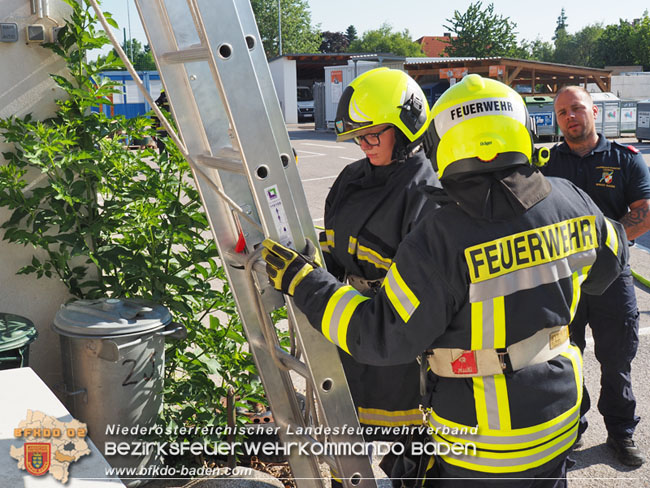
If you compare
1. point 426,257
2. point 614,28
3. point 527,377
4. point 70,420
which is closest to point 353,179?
point 426,257

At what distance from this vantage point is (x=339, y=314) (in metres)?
2.00

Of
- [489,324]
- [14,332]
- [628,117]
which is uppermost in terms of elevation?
[489,324]

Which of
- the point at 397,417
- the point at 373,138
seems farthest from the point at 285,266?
A: the point at 397,417

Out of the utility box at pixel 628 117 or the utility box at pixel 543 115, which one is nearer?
the utility box at pixel 543 115

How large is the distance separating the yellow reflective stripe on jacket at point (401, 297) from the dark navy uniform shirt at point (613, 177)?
2.40 metres

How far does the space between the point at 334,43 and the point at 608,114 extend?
236 feet

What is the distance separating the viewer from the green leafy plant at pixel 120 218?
3314mm

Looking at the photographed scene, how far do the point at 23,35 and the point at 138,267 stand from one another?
4.58ft

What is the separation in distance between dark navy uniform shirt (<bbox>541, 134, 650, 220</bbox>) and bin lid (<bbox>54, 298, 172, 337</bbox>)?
2.54 meters

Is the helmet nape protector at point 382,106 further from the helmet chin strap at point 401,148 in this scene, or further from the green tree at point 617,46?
the green tree at point 617,46

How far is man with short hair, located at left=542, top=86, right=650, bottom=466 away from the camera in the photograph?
378cm

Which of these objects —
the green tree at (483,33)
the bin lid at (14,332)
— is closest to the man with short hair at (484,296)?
the bin lid at (14,332)

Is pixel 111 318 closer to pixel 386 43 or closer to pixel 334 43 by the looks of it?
pixel 386 43

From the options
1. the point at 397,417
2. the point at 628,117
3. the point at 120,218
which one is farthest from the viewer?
the point at 628,117
